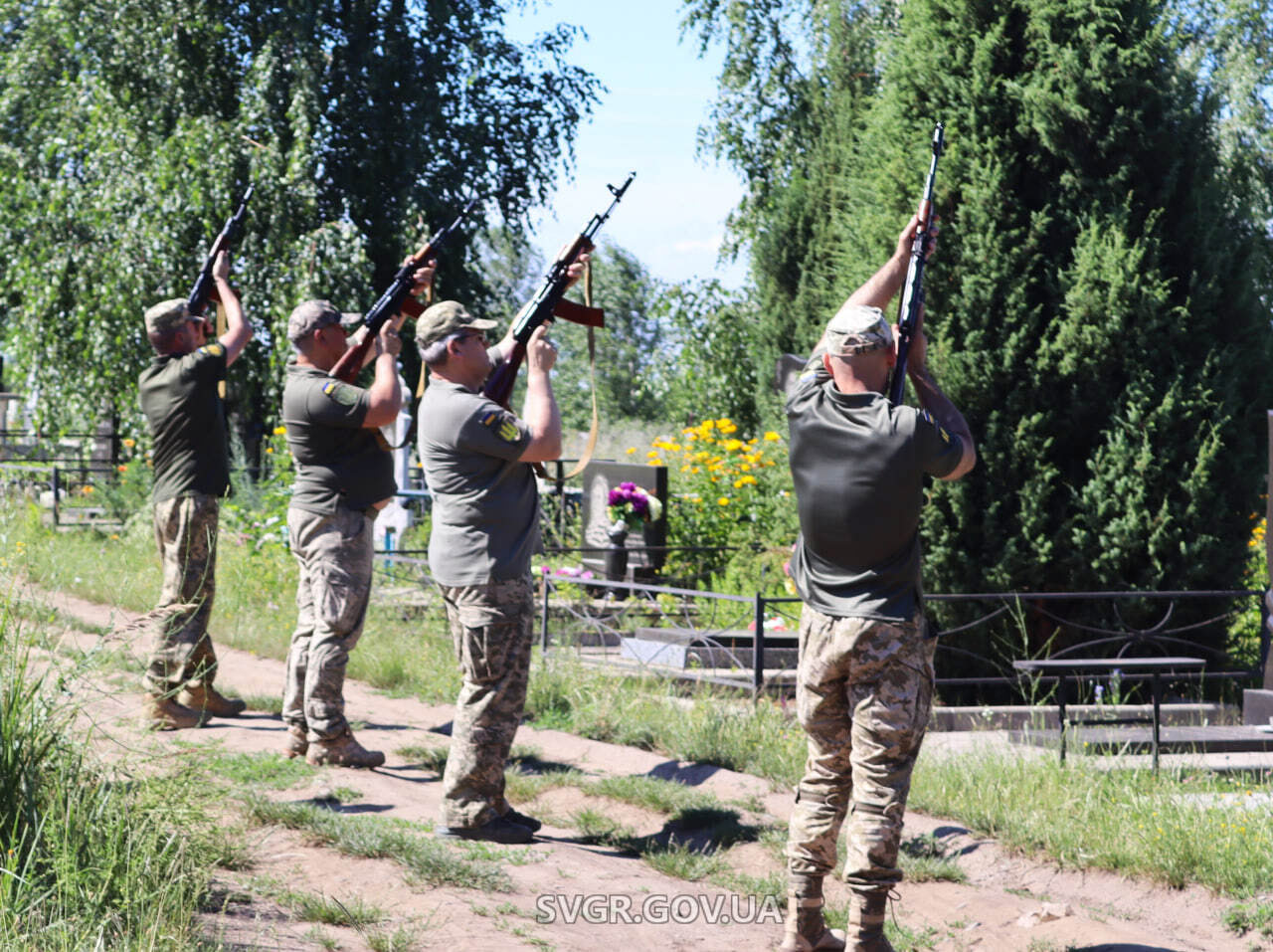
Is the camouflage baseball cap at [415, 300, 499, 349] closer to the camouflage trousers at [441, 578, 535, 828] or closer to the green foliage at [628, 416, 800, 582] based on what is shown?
the camouflage trousers at [441, 578, 535, 828]

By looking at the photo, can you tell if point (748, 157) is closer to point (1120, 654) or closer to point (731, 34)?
point (731, 34)

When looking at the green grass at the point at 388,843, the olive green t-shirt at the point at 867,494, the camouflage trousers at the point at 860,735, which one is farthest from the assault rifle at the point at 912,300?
the green grass at the point at 388,843

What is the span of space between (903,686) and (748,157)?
14854mm

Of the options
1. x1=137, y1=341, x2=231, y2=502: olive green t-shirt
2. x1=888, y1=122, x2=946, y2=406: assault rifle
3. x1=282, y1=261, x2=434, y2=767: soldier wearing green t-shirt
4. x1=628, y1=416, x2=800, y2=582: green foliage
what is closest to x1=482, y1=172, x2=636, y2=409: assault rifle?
x1=282, y1=261, x2=434, y2=767: soldier wearing green t-shirt

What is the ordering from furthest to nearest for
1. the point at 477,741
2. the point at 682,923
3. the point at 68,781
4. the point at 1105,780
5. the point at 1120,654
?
the point at 1120,654 < the point at 1105,780 < the point at 477,741 < the point at 682,923 < the point at 68,781

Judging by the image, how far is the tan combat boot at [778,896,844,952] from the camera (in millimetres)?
4168

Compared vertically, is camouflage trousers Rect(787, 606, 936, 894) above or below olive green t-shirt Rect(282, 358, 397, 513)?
below

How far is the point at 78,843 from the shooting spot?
3.67 meters

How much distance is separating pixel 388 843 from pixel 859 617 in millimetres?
2008

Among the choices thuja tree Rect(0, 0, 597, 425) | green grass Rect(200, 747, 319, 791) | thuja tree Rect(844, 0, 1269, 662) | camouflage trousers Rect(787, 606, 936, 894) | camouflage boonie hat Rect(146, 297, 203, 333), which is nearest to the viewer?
camouflage trousers Rect(787, 606, 936, 894)

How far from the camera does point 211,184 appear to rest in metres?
16.6

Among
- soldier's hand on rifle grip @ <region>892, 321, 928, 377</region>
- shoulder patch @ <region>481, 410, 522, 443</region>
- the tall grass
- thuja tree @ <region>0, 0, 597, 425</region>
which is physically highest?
thuja tree @ <region>0, 0, 597, 425</region>

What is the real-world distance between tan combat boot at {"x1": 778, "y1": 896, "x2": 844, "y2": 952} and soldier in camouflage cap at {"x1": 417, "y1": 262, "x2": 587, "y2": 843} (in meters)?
1.38

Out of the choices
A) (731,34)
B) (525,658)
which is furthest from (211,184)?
(525,658)
